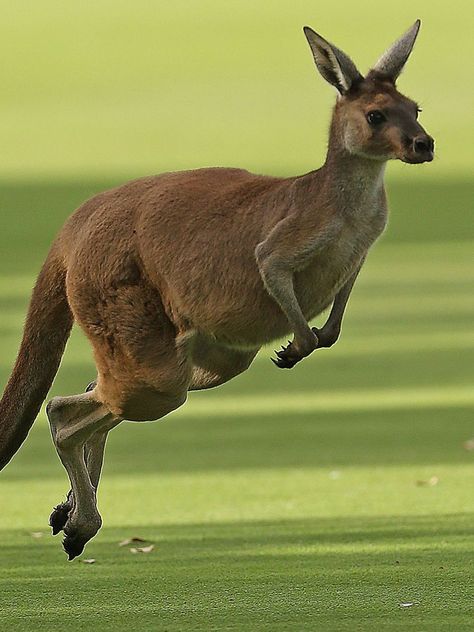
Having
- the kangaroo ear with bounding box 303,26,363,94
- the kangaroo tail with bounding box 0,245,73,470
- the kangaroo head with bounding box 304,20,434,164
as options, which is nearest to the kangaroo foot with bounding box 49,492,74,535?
the kangaroo tail with bounding box 0,245,73,470

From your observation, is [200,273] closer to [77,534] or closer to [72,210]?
[77,534]

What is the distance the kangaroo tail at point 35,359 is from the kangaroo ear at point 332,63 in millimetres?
1476

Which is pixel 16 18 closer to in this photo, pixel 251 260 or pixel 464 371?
pixel 464 371

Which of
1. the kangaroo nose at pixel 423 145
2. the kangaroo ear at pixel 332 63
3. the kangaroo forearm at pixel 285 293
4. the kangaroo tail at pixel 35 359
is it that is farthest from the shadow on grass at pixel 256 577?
the kangaroo ear at pixel 332 63

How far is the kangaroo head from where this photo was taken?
21.7 feet

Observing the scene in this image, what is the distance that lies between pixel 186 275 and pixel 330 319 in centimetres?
54

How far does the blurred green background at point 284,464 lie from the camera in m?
7.29

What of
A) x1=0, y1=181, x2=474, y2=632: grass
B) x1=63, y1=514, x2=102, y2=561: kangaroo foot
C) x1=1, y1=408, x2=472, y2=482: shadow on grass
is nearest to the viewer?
x1=0, y1=181, x2=474, y2=632: grass

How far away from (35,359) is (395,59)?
76.0 inches

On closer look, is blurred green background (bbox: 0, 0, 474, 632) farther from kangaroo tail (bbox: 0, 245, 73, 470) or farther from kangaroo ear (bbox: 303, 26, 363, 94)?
kangaroo ear (bbox: 303, 26, 363, 94)

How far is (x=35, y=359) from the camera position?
7777 mm

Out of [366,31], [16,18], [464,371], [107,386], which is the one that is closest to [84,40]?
[16,18]

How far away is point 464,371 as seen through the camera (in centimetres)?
1395

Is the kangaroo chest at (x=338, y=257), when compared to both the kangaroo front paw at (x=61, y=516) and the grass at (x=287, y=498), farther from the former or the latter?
the kangaroo front paw at (x=61, y=516)
